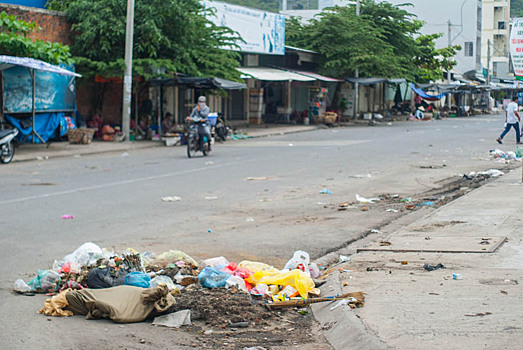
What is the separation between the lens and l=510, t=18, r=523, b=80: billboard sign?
42.5 feet

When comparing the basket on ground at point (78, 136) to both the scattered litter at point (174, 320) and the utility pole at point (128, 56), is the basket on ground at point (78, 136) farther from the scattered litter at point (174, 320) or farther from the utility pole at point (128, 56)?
the scattered litter at point (174, 320)

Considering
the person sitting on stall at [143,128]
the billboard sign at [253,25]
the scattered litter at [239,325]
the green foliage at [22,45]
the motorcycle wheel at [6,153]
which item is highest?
the billboard sign at [253,25]

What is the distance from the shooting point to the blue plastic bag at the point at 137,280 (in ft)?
21.2

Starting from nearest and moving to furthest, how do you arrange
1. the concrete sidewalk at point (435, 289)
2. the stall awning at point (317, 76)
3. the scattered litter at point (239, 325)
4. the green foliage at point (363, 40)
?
1. the concrete sidewalk at point (435, 289)
2. the scattered litter at point (239, 325)
3. the stall awning at point (317, 76)
4. the green foliage at point (363, 40)

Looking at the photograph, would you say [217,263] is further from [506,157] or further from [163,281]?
[506,157]

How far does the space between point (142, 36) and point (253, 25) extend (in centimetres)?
1128

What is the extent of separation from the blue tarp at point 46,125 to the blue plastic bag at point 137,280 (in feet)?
58.3

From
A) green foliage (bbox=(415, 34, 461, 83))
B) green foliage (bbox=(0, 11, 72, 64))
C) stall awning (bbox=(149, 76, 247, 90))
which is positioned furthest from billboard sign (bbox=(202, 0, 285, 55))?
green foliage (bbox=(415, 34, 461, 83))

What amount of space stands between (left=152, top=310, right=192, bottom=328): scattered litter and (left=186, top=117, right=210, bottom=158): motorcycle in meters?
14.8

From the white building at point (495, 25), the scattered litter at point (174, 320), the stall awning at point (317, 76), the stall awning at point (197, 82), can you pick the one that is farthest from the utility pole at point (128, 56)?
the white building at point (495, 25)

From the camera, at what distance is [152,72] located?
26406 millimetres

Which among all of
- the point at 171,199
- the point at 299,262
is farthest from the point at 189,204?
the point at 299,262

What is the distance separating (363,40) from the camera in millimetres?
45219

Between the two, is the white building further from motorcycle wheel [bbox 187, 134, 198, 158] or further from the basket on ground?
motorcycle wheel [bbox 187, 134, 198, 158]
